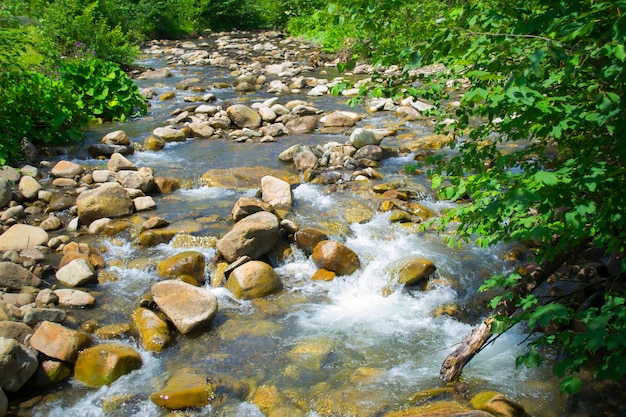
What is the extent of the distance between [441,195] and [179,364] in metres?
2.85

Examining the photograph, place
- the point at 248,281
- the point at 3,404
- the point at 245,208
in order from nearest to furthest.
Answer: the point at 3,404 → the point at 248,281 → the point at 245,208

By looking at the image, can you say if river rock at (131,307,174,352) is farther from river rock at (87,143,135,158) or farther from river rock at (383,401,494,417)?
river rock at (87,143,135,158)

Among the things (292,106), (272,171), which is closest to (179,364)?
(272,171)

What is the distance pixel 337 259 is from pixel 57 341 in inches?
125

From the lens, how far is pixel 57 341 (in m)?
4.70

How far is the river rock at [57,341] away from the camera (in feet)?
15.2

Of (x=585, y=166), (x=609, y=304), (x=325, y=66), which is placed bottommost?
(x=325, y=66)

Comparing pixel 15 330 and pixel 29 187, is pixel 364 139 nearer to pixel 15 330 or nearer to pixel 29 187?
pixel 29 187

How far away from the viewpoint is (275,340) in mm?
5324

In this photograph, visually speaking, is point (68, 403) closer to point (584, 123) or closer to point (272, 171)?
point (584, 123)

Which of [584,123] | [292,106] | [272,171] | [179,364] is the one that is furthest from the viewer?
[292,106]

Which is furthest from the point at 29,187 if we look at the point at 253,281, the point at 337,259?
the point at 337,259

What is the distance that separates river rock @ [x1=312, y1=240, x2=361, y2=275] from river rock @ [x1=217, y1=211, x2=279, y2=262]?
2.04 ft

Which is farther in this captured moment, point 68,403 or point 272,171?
point 272,171
